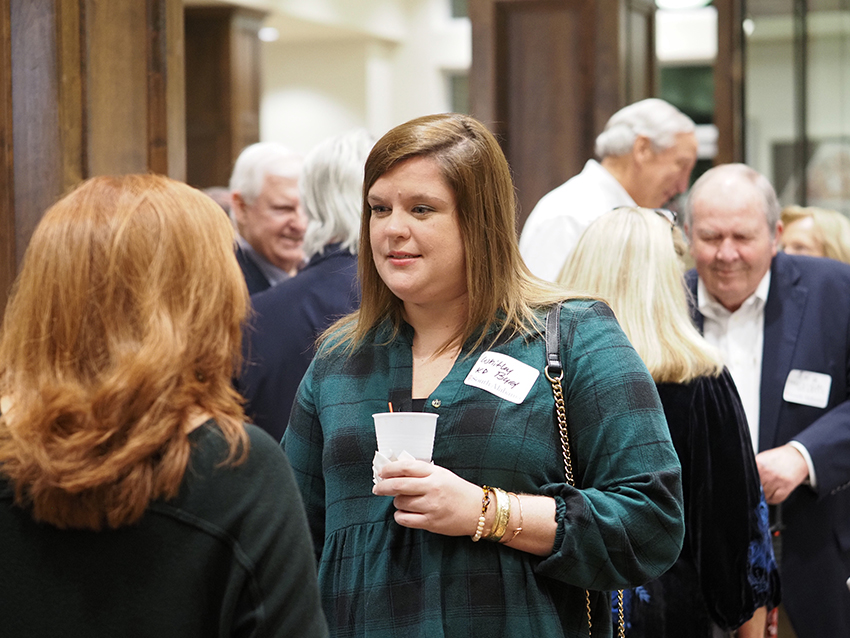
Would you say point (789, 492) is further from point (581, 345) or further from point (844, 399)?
point (581, 345)

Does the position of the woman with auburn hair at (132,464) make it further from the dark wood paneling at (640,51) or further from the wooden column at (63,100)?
the dark wood paneling at (640,51)

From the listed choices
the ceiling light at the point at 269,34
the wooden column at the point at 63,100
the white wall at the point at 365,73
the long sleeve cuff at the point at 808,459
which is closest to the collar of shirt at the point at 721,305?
the long sleeve cuff at the point at 808,459

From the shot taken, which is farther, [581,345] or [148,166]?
[148,166]

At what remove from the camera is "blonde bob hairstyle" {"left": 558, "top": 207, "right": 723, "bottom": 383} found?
216 cm

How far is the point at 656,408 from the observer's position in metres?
1.61

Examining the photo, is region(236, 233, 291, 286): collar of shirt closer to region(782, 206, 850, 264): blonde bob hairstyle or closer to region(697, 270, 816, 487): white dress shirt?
region(697, 270, 816, 487): white dress shirt

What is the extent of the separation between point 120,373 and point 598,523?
0.78 meters

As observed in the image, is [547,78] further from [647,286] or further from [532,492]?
[532,492]

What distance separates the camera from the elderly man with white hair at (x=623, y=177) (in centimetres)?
388

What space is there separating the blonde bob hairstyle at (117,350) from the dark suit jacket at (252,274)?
2.46m

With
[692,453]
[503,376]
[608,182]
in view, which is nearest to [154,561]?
[503,376]

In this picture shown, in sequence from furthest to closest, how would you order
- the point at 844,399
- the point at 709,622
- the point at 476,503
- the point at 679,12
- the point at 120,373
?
the point at 679,12 < the point at 844,399 < the point at 709,622 < the point at 476,503 < the point at 120,373

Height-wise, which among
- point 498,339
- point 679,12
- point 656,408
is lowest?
point 656,408

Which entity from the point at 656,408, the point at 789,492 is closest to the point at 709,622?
the point at 789,492
